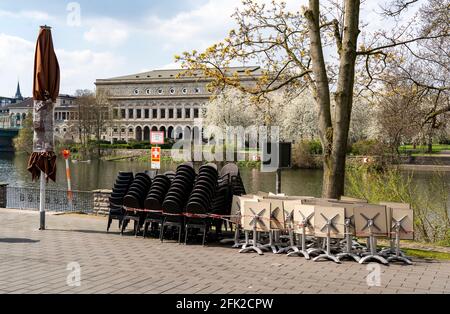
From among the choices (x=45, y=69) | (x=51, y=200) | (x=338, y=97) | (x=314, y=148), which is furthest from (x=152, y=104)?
(x=338, y=97)

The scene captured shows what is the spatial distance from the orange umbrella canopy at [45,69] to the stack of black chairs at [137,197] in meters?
2.61

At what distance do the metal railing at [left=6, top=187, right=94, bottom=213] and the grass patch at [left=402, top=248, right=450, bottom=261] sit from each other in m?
10.7

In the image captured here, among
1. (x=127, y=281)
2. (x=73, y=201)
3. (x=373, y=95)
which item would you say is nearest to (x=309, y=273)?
(x=127, y=281)

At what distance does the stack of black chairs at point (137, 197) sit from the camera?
10.8 meters

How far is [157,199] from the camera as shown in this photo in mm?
10562

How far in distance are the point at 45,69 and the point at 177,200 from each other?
4.01m

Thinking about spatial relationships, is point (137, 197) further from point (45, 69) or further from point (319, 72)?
point (319, 72)

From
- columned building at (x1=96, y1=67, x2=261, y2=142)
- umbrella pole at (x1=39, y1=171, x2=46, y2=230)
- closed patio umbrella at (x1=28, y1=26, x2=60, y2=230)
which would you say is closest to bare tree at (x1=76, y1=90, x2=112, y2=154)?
columned building at (x1=96, y1=67, x2=261, y2=142)

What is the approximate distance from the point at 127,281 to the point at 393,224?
449 cm

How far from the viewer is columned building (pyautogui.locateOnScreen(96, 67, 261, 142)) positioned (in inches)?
4596

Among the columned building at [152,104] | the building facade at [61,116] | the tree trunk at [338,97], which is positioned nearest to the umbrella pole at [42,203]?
the tree trunk at [338,97]
